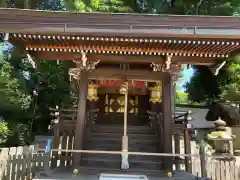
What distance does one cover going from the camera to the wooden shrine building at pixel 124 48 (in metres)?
7.00

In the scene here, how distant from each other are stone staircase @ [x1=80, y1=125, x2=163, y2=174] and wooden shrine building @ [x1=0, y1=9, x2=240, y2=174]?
4cm

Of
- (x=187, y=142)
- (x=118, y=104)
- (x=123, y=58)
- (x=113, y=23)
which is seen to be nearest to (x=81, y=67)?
(x=123, y=58)

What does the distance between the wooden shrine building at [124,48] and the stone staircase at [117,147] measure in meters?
0.04

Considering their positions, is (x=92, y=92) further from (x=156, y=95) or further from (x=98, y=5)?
(x=98, y=5)

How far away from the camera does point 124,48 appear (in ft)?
26.8

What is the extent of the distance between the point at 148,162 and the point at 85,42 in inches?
168

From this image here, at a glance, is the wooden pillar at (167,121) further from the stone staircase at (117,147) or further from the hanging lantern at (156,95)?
the hanging lantern at (156,95)

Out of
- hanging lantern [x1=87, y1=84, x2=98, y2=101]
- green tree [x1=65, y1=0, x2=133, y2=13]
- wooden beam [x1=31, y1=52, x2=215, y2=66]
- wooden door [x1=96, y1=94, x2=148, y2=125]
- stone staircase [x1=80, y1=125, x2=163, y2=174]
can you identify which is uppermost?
green tree [x1=65, y1=0, x2=133, y2=13]

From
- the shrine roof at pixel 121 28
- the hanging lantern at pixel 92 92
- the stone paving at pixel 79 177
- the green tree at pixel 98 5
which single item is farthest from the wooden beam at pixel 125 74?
the green tree at pixel 98 5

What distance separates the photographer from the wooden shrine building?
7000 millimetres

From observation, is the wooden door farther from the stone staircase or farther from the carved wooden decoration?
the carved wooden decoration

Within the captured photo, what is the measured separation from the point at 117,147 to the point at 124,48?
3.72 meters

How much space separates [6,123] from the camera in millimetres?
14312

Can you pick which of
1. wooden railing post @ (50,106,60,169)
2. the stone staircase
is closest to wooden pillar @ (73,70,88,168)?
the stone staircase
